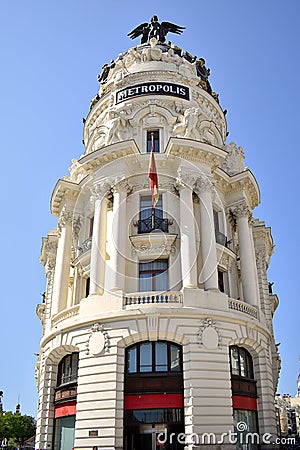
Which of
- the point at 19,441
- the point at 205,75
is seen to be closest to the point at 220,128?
the point at 205,75

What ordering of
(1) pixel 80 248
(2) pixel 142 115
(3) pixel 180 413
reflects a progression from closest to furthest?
(3) pixel 180 413
(1) pixel 80 248
(2) pixel 142 115

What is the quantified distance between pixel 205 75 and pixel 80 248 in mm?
23009

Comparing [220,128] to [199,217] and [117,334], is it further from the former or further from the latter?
[117,334]

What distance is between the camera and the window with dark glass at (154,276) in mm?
29828

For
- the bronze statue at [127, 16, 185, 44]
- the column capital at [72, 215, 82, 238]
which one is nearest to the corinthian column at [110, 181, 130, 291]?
the column capital at [72, 215, 82, 238]

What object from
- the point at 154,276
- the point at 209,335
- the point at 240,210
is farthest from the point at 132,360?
the point at 240,210

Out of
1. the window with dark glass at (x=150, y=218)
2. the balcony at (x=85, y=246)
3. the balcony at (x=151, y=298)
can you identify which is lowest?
the balcony at (x=151, y=298)

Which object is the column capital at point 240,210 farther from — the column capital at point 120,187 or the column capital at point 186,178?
the column capital at point 120,187

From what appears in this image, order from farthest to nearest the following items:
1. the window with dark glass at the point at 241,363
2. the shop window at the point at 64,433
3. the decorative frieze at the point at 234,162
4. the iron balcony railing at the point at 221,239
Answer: the decorative frieze at the point at 234,162
the iron balcony railing at the point at 221,239
the window with dark glass at the point at 241,363
the shop window at the point at 64,433

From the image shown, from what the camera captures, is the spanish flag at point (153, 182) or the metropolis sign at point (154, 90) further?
the metropolis sign at point (154, 90)

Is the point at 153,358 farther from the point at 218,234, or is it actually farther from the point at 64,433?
the point at 218,234

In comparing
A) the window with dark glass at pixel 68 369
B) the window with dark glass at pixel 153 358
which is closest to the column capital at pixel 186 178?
the window with dark glass at pixel 153 358

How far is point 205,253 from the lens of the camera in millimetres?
30109

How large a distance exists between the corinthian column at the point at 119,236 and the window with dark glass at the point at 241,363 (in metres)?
8.01
